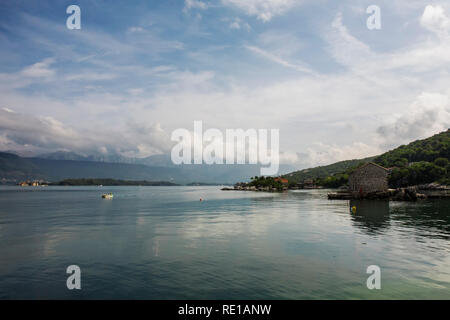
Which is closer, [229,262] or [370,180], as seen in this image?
[229,262]

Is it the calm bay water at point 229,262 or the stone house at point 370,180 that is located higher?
the stone house at point 370,180

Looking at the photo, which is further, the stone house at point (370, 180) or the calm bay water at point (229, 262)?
the stone house at point (370, 180)

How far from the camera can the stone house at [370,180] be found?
108250 millimetres

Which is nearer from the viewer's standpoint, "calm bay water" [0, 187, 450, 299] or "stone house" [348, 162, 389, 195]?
"calm bay water" [0, 187, 450, 299]

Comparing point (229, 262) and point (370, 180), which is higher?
point (370, 180)

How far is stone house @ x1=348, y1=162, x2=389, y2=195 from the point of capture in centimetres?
10825

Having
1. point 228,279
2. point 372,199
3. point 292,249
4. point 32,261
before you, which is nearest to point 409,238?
point 292,249

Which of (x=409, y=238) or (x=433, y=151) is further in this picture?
(x=433, y=151)

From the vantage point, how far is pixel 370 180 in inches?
4316

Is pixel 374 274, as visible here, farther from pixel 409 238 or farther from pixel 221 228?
pixel 221 228

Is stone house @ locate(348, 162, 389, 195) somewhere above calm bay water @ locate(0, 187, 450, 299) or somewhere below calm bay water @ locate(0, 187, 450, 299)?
above
